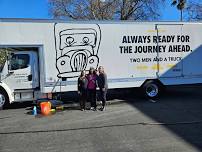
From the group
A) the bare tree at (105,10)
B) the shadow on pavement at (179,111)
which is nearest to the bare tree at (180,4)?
the bare tree at (105,10)

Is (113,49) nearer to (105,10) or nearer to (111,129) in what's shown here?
(111,129)

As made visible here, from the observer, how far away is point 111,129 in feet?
33.6

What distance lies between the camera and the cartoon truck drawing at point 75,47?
49.1ft

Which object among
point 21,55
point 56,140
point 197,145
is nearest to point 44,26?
point 21,55

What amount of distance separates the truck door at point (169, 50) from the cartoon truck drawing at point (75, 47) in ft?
8.83

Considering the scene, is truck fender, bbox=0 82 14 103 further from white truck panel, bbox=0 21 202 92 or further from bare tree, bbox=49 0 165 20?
bare tree, bbox=49 0 165 20

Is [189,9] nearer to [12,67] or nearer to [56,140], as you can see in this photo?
[12,67]

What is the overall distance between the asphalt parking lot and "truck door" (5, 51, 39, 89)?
990mm

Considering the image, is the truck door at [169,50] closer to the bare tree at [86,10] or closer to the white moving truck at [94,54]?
the white moving truck at [94,54]

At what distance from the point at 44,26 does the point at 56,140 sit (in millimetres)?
6697

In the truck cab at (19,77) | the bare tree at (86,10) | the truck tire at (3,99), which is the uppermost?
the bare tree at (86,10)

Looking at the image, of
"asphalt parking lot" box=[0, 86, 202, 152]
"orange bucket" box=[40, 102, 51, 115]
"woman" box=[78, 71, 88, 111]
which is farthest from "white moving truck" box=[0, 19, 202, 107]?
"orange bucket" box=[40, 102, 51, 115]

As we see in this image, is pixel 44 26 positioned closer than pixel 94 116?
No

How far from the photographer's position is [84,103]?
1408 centimetres
